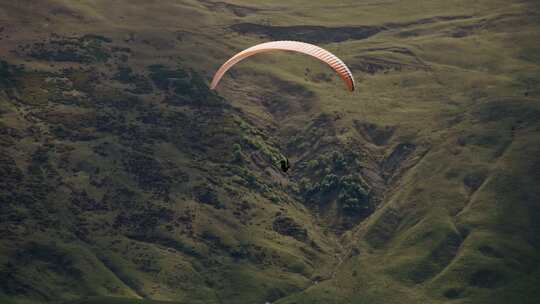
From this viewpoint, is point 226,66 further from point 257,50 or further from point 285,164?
point 285,164

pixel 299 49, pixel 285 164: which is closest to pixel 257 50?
pixel 299 49

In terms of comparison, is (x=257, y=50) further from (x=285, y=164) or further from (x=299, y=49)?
(x=285, y=164)

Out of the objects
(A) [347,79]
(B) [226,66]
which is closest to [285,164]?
(A) [347,79]

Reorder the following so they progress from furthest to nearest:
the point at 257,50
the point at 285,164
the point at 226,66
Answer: the point at 226,66 → the point at 257,50 → the point at 285,164

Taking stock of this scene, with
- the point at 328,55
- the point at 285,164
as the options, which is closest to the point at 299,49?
the point at 328,55

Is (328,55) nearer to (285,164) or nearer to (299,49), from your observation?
(299,49)

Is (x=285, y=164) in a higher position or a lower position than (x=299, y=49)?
lower

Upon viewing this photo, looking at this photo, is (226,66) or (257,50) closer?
(257,50)

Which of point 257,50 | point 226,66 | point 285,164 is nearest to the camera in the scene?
point 285,164

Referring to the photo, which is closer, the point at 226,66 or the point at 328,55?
the point at 328,55
